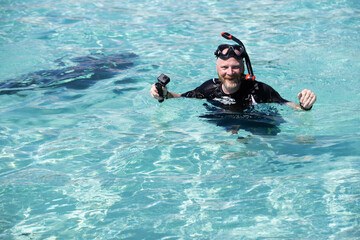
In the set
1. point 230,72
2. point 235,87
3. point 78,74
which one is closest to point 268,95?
point 235,87

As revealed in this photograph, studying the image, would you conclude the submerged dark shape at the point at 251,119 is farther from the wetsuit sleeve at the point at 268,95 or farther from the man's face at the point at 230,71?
the man's face at the point at 230,71

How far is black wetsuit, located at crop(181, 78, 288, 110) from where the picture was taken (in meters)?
5.36

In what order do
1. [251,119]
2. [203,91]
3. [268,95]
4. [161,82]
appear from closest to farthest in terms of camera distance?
1. [161,82]
2. [268,95]
3. [251,119]
4. [203,91]

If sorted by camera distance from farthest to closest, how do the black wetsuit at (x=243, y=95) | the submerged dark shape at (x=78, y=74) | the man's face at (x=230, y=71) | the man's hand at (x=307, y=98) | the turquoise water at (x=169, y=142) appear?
the submerged dark shape at (x=78, y=74) < the black wetsuit at (x=243, y=95) < the man's face at (x=230, y=71) < the man's hand at (x=307, y=98) < the turquoise water at (x=169, y=142)

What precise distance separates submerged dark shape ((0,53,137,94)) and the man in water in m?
2.71

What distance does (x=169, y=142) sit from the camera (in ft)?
17.2

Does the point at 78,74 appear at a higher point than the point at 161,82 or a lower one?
lower

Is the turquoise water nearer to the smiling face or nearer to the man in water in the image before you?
the man in water

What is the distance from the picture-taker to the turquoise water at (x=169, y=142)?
12.6 feet

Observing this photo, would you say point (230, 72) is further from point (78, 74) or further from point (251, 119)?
point (78, 74)

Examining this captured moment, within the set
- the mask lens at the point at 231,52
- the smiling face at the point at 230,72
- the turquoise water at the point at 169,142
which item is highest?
the mask lens at the point at 231,52

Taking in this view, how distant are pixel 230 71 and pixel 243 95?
375 mm

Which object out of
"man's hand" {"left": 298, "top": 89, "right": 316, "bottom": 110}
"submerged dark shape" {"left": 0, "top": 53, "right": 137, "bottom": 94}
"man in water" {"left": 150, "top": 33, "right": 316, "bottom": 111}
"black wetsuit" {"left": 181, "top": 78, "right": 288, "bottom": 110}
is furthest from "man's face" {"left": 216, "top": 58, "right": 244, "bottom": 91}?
"submerged dark shape" {"left": 0, "top": 53, "right": 137, "bottom": 94}

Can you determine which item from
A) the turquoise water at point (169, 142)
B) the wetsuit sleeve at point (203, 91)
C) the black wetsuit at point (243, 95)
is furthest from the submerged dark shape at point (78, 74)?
the black wetsuit at point (243, 95)
